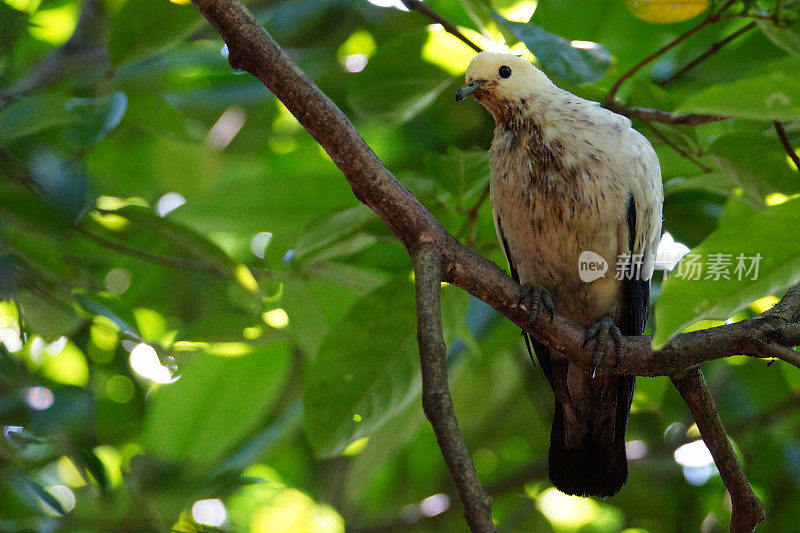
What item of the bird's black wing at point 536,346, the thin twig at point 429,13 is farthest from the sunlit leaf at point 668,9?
the bird's black wing at point 536,346

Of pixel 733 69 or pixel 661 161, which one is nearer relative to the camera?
pixel 661 161

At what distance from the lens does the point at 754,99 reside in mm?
1287

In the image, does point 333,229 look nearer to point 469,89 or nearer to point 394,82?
point 394,82

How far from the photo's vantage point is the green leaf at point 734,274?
1.45 metres

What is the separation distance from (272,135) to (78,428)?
178 centimetres

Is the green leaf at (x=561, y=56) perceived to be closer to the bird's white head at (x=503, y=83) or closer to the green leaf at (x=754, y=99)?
the bird's white head at (x=503, y=83)

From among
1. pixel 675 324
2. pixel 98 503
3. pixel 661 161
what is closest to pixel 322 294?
pixel 98 503

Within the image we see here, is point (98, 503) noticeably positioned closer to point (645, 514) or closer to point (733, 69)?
point (645, 514)

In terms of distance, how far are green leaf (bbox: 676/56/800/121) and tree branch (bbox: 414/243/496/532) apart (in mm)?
607

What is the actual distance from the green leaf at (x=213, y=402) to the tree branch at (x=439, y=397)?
4.98 feet

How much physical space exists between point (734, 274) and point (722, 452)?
596mm

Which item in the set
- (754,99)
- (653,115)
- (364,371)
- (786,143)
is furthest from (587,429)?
(754,99)

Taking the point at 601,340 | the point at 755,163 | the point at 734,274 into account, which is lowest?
the point at 734,274

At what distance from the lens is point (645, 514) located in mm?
3641
